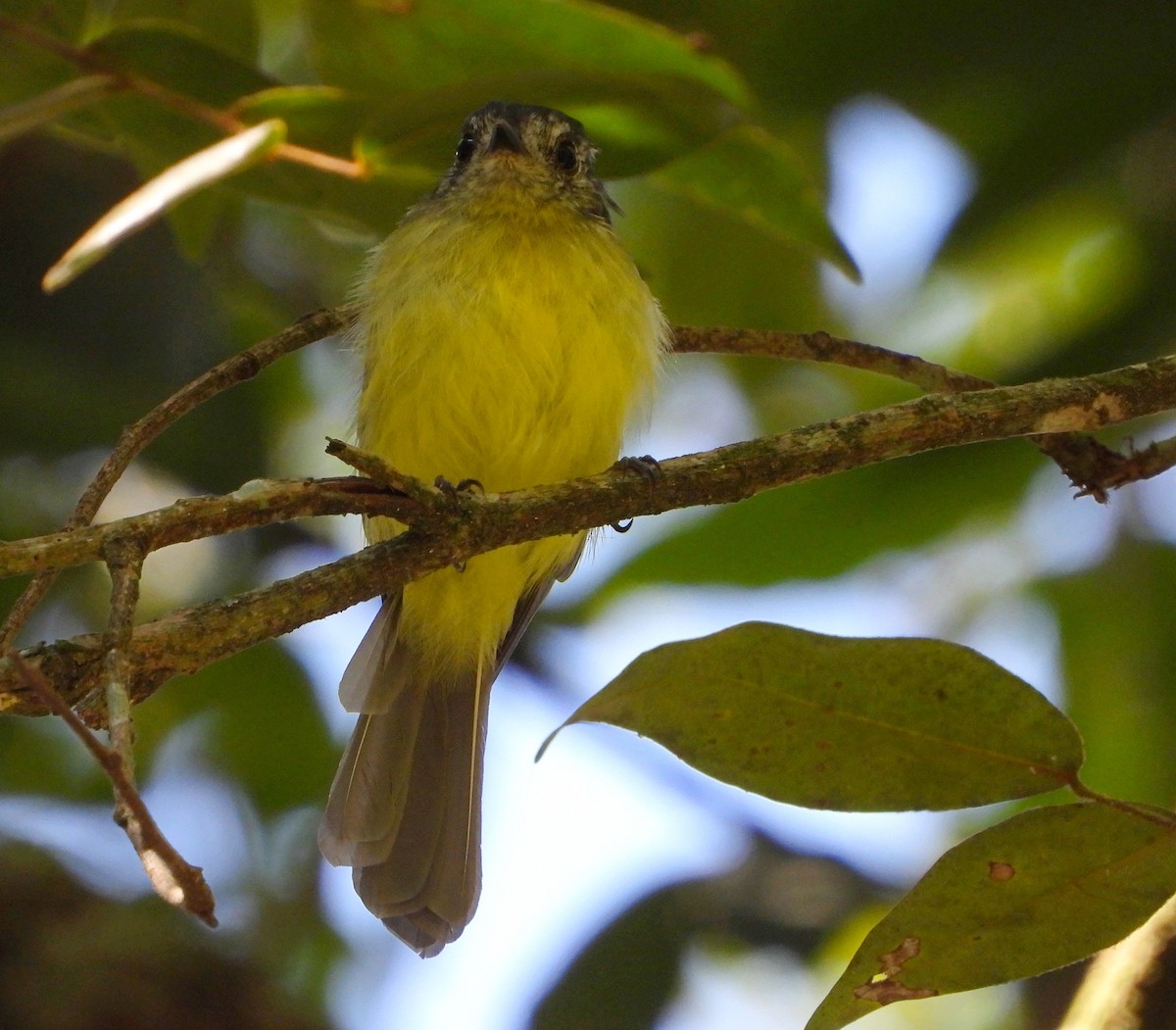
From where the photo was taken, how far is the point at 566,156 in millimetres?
3893

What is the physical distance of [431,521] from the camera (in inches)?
77.9

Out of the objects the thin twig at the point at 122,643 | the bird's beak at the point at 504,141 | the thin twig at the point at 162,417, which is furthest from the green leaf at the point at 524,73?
the thin twig at the point at 122,643

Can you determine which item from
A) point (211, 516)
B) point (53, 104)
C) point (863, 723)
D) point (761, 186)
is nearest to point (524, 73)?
point (761, 186)

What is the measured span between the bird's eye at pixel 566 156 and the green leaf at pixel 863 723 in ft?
7.64

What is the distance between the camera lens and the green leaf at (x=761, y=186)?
107 inches

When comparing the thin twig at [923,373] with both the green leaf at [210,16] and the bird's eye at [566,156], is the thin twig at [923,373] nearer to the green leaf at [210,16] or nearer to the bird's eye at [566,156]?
the green leaf at [210,16]

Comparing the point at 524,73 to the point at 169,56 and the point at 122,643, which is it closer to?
the point at 169,56

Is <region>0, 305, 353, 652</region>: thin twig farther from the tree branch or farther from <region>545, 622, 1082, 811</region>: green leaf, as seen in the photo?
<region>545, 622, 1082, 811</region>: green leaf

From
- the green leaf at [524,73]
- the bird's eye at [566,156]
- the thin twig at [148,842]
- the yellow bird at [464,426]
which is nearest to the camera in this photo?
the thin twig at [148,842]

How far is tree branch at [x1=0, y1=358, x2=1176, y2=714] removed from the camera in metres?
1.91

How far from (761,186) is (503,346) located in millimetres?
701

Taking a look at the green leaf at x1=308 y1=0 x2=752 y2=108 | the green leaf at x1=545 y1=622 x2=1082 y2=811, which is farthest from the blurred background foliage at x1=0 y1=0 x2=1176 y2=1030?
the green leaf at x1=545 y1=622 x2=1082 y2=811

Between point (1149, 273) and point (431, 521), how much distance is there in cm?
211

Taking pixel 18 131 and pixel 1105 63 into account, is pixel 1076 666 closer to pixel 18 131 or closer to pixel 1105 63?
pixel 1105 63
